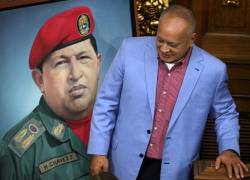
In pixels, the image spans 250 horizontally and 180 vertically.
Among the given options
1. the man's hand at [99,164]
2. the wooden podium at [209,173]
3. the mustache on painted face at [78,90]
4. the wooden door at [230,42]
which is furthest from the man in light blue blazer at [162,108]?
the wooden door at [230,42]

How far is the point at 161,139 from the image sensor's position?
8.17ft

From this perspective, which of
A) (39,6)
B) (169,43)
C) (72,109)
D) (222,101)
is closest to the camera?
(169,43)

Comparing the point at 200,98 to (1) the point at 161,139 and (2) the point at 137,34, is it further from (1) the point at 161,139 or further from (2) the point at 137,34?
(2) the point at 137,34

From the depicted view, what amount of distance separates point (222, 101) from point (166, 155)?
32 centimetres

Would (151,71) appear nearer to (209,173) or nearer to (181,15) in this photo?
(181,15)

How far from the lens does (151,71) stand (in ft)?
8.04

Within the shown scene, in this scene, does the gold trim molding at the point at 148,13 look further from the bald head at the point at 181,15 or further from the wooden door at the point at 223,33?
the bald head at the point at 181,15

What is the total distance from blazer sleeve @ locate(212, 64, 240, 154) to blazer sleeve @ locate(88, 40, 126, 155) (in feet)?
1.31

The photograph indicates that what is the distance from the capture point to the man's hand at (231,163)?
226 centimetres

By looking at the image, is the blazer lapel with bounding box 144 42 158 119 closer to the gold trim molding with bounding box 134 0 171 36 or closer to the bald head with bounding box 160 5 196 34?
the bald head with bounding box 160 5 196 34

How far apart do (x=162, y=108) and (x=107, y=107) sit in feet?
0.74

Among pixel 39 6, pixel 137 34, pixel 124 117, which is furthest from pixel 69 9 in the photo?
pixel 124 117

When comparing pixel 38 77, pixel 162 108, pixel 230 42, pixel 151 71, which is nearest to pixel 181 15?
pixel 151 71

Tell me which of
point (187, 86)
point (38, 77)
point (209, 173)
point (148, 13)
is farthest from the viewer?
point (148, 13)
